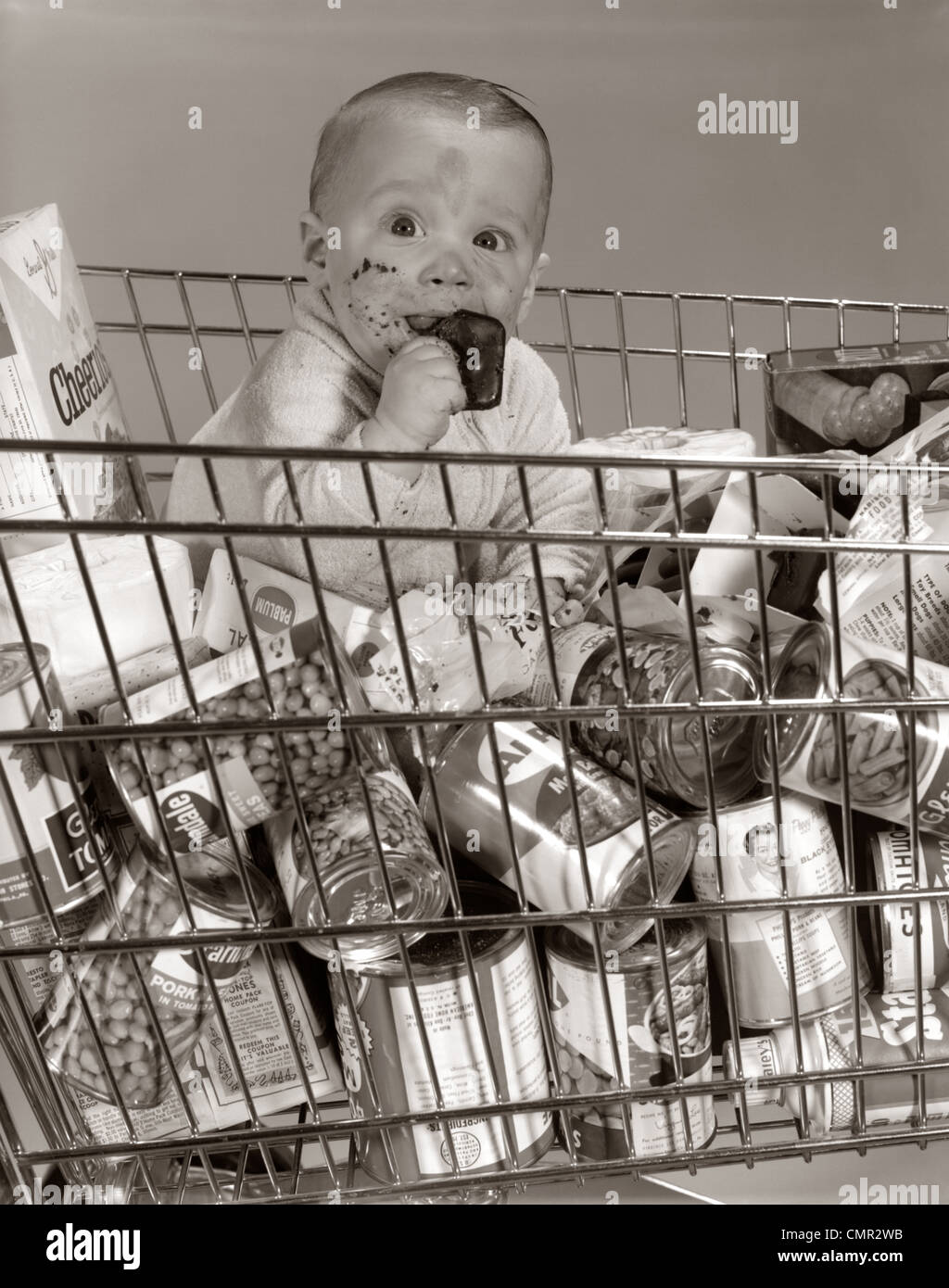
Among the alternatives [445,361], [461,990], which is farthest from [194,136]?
[461,990]

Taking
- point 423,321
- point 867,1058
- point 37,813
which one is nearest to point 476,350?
point 423,321

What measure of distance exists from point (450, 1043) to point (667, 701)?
0.27m

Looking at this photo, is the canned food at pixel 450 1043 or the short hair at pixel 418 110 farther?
the short hair at pixel 418 110

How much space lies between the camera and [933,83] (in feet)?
6.04

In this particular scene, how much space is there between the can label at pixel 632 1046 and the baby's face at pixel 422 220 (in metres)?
0.56

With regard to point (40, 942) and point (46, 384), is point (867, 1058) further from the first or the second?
point (46, 384)

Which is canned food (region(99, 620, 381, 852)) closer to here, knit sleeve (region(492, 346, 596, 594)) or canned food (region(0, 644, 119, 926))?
canned food (region(0, 644, 119, 926))

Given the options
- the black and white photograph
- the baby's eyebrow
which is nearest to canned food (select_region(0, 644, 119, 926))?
the black and white photograph

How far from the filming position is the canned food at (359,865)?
2.95 feet

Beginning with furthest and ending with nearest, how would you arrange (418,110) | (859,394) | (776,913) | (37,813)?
(859,394)
(418,110)
(776,913)
(37,813)

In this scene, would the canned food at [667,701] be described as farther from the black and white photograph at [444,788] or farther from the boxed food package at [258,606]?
the boxed food package at [258,606]

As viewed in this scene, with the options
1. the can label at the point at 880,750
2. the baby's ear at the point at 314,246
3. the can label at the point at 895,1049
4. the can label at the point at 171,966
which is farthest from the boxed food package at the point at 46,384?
the can label at the point at 895,1049

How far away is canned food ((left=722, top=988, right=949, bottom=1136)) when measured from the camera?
1013 millimetres

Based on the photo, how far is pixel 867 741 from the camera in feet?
3.13
